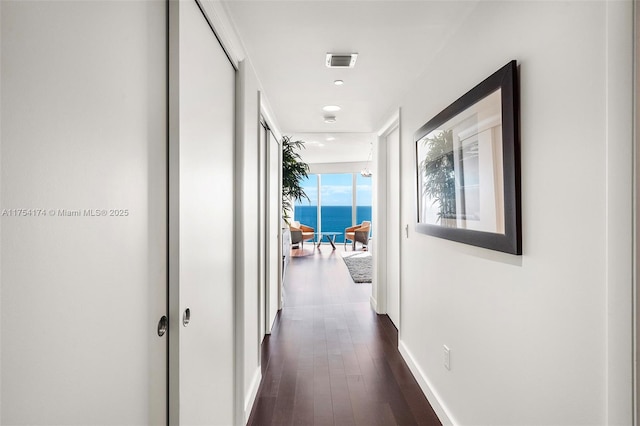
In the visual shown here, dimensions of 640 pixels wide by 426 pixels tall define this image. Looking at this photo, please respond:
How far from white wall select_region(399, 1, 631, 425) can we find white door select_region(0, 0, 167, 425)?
1.27 meters

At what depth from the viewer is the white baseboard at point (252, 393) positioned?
2.03 meters

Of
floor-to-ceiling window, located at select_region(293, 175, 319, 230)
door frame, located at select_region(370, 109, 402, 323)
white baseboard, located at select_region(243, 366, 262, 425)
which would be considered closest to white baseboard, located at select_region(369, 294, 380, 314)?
door frame, located at select_region(370, 109, 402, 323)

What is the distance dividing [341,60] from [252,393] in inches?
86.4

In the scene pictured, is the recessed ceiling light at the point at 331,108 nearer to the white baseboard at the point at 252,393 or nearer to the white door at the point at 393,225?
the white door at the point at 393,225

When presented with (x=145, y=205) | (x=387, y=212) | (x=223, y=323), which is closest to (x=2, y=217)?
(x=145, y=205)

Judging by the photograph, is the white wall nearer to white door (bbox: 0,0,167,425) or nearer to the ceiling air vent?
the ceiling air vent

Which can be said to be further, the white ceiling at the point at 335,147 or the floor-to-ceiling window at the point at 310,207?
the floor-to-ceiling window at the point at 310,207

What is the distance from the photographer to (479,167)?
62.2 inches

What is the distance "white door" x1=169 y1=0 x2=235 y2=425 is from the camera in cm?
117

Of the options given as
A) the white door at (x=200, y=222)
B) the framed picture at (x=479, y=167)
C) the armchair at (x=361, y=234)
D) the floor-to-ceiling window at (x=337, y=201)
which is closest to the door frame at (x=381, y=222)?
the framed picture at (x=479, y=167)

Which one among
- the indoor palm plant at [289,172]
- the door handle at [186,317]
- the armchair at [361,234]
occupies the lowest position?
the armchair at [361,234]

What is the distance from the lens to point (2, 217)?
23.4 inches

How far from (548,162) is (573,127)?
5.7 inches

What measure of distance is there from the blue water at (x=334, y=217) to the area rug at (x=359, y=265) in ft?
5.34
